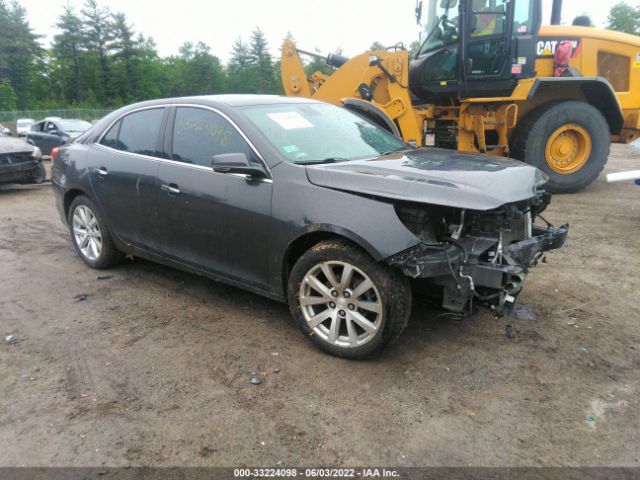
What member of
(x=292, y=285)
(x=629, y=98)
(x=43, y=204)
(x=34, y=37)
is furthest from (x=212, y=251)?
(x=34, y=37)

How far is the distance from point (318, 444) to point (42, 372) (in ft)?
6.39

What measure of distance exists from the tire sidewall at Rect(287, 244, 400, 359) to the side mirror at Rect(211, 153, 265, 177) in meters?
0.73

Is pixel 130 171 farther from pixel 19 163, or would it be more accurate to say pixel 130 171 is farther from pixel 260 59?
pixel 260 59

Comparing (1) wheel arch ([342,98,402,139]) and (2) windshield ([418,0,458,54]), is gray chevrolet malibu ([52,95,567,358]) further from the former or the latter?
(2) windshield ([418,0,458,54])

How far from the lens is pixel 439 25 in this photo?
27.8 ft

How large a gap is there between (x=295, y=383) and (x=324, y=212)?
3.58 feet

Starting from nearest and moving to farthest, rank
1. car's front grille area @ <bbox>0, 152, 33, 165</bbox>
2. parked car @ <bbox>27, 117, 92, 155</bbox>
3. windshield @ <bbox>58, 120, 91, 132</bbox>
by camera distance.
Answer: car's front grille area @ <bbox>0, 152, 33, 165</bbox>, parked car @ <bbox>27, 117, 92, 155</bbox>, windshield @ <bbox>58, 120, 91, 132</bbox>

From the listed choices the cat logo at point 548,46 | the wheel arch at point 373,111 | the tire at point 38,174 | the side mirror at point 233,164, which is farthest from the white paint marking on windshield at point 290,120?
the tire at point 38,174

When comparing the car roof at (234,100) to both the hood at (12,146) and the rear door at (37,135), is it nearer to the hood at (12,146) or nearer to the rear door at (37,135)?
the hood at (12,146)

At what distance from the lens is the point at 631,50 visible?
8828 mm

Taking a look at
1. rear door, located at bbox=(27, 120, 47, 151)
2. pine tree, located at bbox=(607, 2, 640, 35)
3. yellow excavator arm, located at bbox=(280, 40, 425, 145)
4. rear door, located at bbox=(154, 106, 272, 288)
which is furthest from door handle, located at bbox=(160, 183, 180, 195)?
pine tree, located at bbox=(607, 2, 640, 35)

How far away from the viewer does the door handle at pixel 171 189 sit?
3990mm

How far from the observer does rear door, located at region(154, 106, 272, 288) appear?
3.57m

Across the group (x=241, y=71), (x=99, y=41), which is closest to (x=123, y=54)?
(x=99, y=41)
